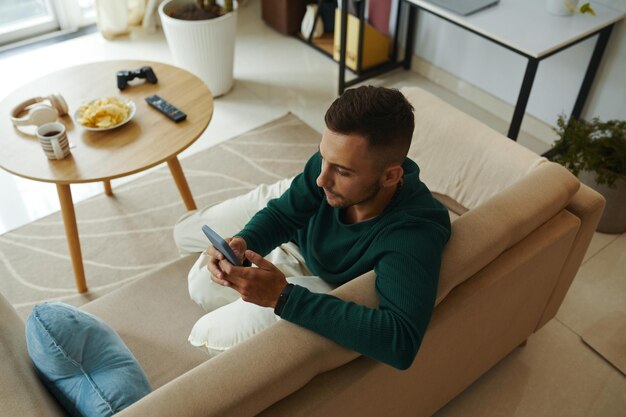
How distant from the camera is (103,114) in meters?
2.09

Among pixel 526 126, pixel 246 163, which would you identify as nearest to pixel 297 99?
pixel 246 163

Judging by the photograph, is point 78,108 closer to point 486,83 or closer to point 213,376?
point 213,376

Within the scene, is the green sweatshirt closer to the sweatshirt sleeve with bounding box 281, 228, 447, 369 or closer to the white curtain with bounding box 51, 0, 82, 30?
the sweatshirt sleeve with bounding box 281, 228, 447, 369

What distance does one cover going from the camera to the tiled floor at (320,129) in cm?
191

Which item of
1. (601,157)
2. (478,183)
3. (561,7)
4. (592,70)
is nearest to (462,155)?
(478,183)

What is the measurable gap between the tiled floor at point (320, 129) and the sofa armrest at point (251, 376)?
888 mm

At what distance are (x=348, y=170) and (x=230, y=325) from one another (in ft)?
1.56

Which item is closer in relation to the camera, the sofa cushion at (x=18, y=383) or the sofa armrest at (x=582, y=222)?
the sofa cushion at (x=18, y=383)

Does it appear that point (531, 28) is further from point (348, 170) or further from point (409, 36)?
point (348, 170)

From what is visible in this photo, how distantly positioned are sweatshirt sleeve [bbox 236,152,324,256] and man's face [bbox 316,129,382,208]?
235mm

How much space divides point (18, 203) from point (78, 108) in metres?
0.70

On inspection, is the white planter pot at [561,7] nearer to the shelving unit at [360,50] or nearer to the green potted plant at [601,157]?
the green potted plant at [601,157]

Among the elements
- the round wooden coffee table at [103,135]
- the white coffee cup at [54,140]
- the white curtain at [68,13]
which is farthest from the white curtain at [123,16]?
the white coffee cup at [54,140]

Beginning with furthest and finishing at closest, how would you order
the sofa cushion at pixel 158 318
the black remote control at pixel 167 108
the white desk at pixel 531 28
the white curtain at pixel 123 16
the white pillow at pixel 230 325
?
the white curtain at pixel 123 16 → the white desk at pixel 531 28 → the black remote control at pixel 167 108 → the sofa cushion at pixel 158 318 → the white pillow at pixel 230 325
